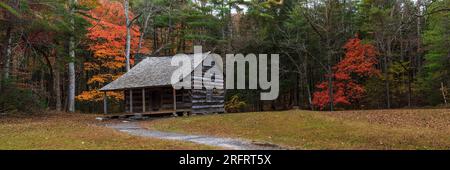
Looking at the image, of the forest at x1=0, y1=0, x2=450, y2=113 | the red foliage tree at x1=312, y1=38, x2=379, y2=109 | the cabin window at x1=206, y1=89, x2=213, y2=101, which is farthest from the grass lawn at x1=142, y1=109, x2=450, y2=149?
the red foliage tree at x1=312, y1=38, x2=379, y2=109

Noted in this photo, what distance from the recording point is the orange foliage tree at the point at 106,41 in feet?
135

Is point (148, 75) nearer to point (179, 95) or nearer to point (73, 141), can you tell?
point (179, 95)

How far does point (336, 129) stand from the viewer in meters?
20.5

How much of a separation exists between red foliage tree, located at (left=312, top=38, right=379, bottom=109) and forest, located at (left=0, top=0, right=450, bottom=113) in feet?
0.33

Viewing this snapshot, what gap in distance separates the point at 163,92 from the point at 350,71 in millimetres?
18576

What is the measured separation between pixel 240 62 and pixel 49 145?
106 feet

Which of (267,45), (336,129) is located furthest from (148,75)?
(336,129)

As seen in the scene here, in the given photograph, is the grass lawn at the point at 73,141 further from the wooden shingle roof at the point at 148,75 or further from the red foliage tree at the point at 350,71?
the red foliage tree at the point at 350,71

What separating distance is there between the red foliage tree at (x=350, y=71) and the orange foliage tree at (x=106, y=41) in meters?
20.9

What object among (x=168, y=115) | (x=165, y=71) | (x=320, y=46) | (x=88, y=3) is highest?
(x=88, y=3)
